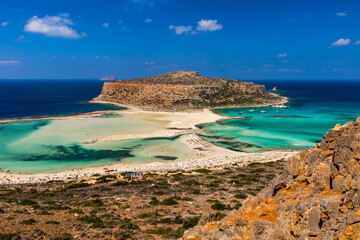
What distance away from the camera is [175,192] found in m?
25.5

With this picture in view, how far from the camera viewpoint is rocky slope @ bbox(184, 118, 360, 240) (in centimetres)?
648

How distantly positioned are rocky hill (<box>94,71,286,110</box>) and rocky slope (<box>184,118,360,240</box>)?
106151mm

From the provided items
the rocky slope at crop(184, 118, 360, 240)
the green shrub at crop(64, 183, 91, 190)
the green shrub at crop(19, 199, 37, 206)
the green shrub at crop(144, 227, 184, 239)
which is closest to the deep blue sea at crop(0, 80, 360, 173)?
the green shrub at crop(64, 183, 91, 190)

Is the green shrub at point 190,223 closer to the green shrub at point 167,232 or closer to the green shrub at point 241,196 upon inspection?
the green shrub at point 167,232

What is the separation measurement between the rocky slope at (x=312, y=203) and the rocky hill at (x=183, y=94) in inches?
4179

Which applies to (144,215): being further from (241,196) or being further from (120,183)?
(120,183)

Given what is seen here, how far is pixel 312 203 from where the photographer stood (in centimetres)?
793

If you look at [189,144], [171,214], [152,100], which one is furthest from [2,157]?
[152,100]

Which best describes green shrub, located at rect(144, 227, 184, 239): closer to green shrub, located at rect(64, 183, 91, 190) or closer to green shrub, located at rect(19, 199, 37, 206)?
green shrub, located at rect(19, 199, 37, 206)

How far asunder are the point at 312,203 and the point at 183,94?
122 meters

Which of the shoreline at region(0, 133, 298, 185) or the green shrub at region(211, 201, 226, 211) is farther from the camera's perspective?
the shoreline at region(0, 133, 298, 185)

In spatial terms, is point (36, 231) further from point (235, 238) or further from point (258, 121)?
point (258, 121)

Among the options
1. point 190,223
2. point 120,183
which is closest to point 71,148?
point 120,183

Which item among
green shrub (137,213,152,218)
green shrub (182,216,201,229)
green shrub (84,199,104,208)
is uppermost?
green shrub (182,216,201,229)
